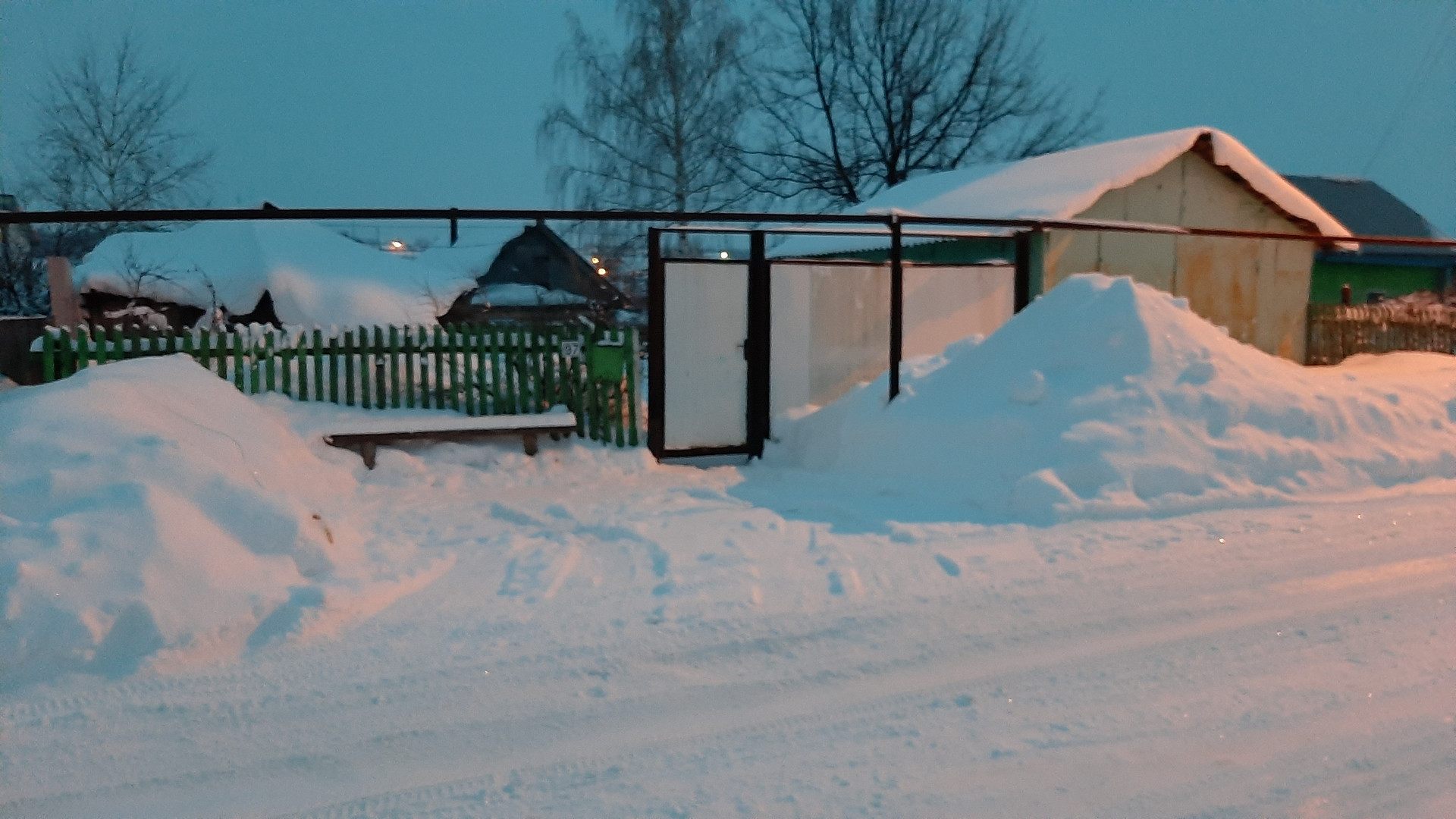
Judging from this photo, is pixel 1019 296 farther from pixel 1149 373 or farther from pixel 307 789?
pixel 307 789

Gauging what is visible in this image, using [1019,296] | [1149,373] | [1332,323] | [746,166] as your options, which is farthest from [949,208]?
[746,166]

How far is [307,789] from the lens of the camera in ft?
10.7

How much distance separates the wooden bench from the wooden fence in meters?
12.7

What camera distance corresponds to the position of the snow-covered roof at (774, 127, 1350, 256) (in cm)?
1335

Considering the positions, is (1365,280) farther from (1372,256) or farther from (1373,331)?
(1373,331)

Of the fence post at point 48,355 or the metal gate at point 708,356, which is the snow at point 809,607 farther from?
the fence post at point 48,355

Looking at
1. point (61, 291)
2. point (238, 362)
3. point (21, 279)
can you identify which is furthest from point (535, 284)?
point (238, 362)

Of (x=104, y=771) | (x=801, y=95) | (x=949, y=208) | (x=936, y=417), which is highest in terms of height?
(x=801, y=95)

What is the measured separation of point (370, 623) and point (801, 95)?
23.2 metres

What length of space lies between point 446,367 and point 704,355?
102 inches

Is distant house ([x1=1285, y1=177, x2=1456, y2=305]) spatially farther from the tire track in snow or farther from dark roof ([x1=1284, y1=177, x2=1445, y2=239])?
the tire track in snow

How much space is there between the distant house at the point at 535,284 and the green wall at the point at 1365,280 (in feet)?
59.7

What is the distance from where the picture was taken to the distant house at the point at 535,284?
23.9 m

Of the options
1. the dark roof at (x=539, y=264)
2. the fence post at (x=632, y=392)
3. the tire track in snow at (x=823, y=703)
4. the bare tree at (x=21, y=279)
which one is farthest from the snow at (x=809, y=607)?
the dark roof at (x=539, y=264)
